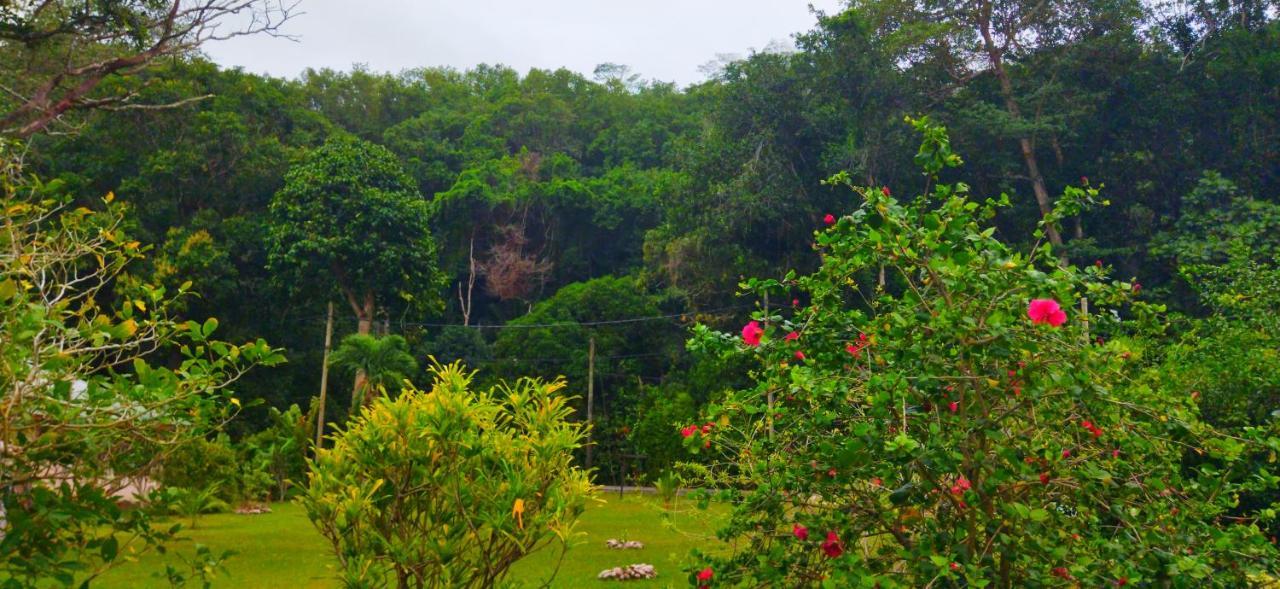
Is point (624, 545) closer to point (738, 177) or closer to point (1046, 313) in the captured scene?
point (1046, 313)

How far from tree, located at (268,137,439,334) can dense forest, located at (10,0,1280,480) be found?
7 cm

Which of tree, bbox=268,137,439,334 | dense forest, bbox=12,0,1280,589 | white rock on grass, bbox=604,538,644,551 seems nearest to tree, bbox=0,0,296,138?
dense forest, bbox=12,0,1280,589

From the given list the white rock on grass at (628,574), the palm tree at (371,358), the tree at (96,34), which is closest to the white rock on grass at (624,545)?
the white rock on grass at (628,574)

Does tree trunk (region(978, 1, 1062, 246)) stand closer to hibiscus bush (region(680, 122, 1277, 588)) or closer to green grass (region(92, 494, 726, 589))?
green grass (region(92, 494, 726, 589))

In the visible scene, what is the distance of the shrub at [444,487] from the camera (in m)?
4.21

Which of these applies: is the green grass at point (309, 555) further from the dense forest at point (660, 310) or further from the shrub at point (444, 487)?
the shrub at point (444, 487)

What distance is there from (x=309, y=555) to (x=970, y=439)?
33.9 feet

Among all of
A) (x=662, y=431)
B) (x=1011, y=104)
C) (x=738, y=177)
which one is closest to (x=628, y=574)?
(x=662, y=431)

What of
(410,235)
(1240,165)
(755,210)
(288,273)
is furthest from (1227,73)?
(288,273)

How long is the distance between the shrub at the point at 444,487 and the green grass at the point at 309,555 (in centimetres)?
190

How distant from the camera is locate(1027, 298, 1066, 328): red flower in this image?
293 cm

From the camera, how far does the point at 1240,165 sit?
2355 centimetres

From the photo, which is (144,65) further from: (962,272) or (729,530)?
(962,272)

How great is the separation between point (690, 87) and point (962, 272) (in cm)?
3953
